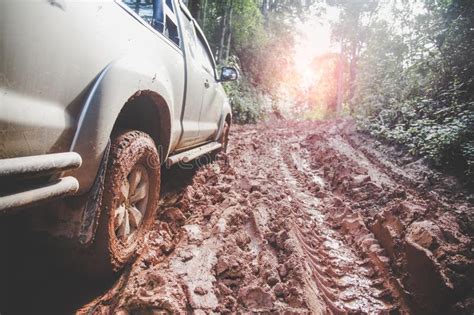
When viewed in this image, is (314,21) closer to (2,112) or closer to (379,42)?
(379,42)

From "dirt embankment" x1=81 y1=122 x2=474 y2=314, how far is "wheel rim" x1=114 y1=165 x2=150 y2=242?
21 cm

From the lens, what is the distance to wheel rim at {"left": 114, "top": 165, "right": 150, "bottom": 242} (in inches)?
64.6

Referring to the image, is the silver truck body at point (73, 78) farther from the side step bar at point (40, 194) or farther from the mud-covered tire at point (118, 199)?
the mud-covered tire at point (118, 199)

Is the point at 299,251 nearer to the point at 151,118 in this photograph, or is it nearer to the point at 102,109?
the point at 151,118

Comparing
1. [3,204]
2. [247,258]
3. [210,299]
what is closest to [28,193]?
[3,204]

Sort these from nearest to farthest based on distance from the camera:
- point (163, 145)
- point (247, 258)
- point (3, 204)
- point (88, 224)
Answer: point (3, 204) → point (88, 224) → point (247, 258) → point (163, 145)

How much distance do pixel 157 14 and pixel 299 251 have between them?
210 centimetres

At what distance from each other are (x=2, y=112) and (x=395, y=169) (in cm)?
478

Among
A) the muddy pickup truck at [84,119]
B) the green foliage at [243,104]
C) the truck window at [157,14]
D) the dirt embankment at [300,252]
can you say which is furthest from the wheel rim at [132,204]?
the green foliage at [243,104]

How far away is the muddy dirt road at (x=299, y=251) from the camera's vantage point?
1.56 m

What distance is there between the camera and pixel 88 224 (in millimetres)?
1249

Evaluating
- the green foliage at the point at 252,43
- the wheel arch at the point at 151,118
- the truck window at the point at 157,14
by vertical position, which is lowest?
the wheel arch at the point at 151,118

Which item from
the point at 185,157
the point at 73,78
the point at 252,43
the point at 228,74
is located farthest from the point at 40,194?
the point at 252,43

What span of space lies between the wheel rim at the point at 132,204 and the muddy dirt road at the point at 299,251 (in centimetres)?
22
